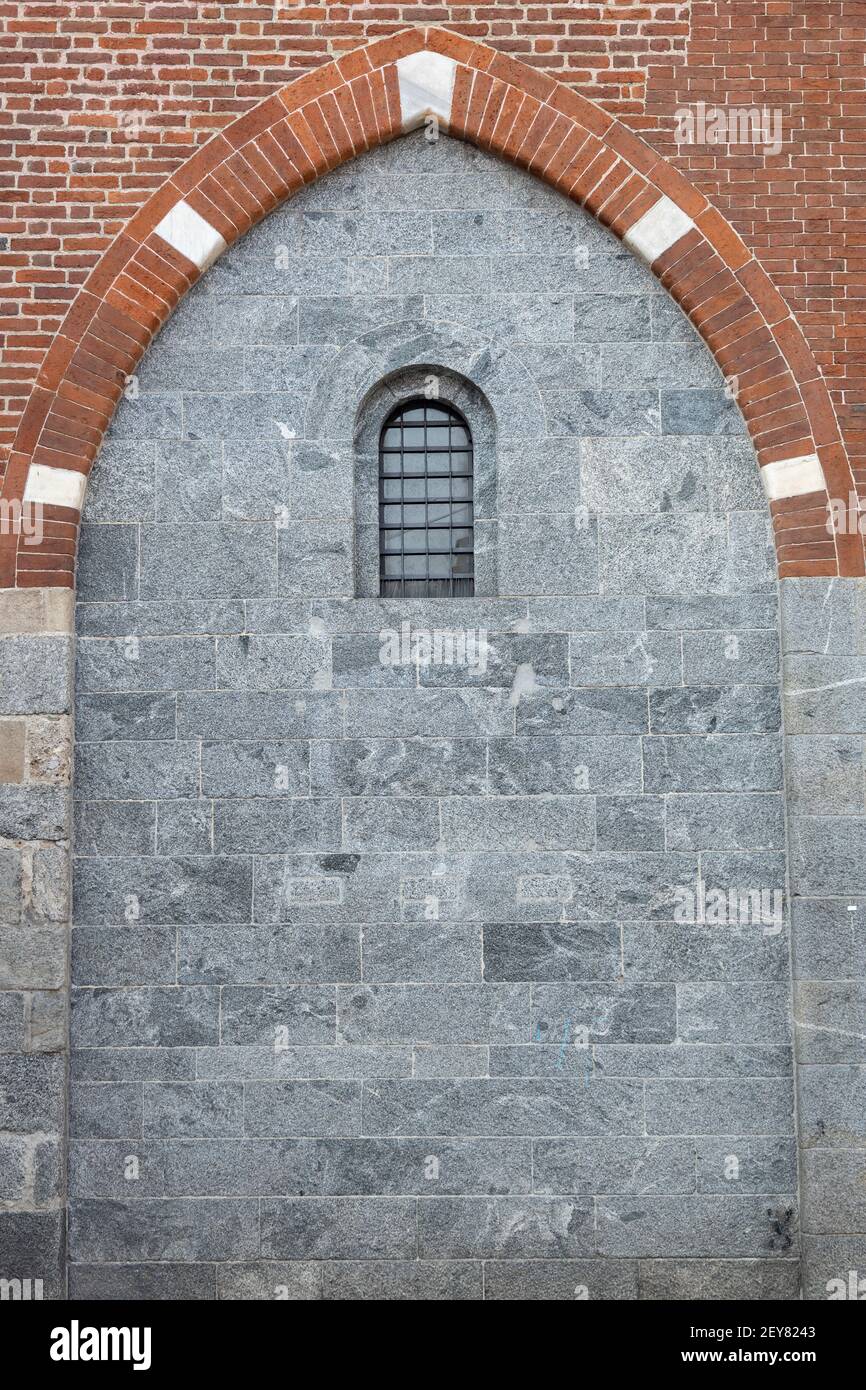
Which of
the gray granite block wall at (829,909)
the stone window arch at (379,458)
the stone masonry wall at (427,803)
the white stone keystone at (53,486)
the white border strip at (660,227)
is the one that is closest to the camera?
the gray granite block wall at (829,909)

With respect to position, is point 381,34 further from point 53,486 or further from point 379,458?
point 53,486

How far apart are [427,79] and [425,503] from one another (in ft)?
7.08

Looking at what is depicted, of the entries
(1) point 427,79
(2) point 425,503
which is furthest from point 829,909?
(1) point 427,79

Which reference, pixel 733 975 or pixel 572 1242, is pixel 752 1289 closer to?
pixel 572 1242

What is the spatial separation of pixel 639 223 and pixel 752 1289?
5359 millimetres

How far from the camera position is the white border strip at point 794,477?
6.42 meters

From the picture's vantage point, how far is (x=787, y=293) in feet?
21.3

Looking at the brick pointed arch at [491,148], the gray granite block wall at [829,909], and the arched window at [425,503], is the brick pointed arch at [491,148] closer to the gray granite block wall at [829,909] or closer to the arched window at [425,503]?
the gray granite block wall at [829,909]

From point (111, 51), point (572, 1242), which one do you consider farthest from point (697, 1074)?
point (111, 51)

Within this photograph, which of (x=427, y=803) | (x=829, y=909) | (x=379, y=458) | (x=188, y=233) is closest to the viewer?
(x=829, y=909)

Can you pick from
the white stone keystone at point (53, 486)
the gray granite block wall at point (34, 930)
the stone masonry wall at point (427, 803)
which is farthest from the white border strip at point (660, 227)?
the gray granite block wall at point (34, 930)

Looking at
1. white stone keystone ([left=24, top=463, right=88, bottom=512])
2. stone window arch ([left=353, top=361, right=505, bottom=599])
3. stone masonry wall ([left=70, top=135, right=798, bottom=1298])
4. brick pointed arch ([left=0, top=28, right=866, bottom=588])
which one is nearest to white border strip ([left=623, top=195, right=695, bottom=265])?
brick pointed arch ([left=0, top=28, right=866, bottom=588])

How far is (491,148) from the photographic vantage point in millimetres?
6617

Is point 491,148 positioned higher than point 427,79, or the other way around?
point 427,79
